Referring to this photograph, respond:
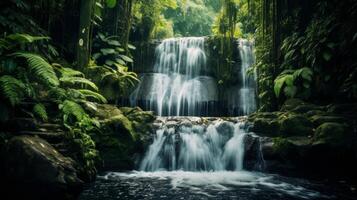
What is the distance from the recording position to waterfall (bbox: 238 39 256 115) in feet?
37.0

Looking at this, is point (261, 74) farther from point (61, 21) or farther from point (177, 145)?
point (61, 21)

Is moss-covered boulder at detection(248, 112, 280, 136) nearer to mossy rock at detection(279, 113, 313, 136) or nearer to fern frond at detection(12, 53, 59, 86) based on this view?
mossy rock at detection(279, 113, 313, 136)

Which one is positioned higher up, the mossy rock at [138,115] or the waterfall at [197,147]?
the mossy rock at [138,115]

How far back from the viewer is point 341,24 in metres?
7.91

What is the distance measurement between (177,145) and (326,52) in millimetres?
4193

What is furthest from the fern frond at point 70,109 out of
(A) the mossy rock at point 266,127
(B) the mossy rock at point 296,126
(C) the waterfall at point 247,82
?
(C) the waterfall at point 247,82

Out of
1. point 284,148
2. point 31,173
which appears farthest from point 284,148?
point 31,173

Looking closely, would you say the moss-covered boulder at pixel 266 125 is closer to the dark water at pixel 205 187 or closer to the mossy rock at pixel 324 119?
the mossy rock at pixel 324 119

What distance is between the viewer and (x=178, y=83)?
12.0m

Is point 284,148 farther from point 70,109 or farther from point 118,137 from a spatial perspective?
point 70,109

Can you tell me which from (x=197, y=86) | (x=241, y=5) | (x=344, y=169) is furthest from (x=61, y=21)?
(x=344, y=169)

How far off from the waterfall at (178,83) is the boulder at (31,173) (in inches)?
264

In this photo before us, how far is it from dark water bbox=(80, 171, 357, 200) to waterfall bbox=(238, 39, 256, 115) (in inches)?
186

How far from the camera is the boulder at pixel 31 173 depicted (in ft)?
14.0
